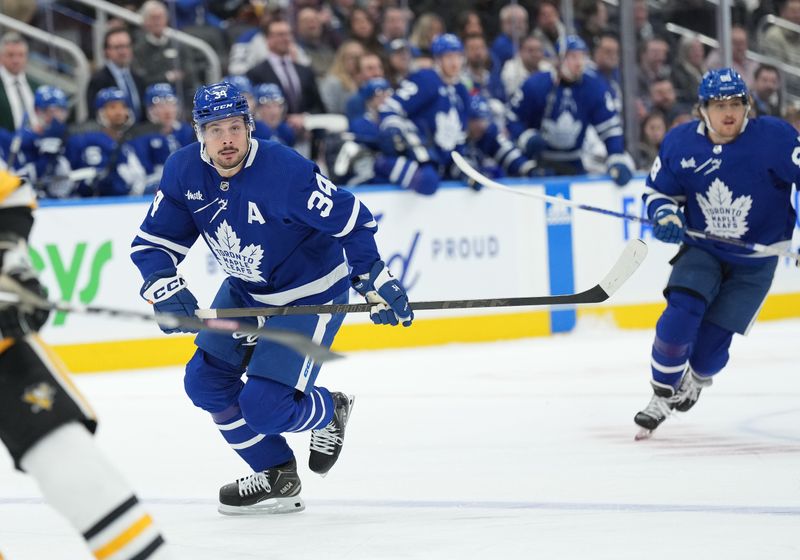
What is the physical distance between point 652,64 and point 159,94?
3192mm

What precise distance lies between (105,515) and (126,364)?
190 inches

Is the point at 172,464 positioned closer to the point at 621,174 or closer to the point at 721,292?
the point at 721,292

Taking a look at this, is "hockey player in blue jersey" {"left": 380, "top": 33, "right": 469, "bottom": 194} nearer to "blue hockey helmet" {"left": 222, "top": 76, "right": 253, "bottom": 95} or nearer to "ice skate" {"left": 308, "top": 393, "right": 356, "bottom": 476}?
"blue hockey helmet" {"left": 222, "top": 76, "right": 253, "bottom": 95}

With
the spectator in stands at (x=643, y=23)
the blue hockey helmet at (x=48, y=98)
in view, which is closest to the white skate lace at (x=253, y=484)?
the blue hockey helmet at (x=48, y=98)

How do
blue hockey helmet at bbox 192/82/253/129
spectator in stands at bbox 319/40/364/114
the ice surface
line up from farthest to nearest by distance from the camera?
spectator in stands at bbox 319/40/364/114 < blue hockey helmet at bbox 192/82/253/129 < the ice surface

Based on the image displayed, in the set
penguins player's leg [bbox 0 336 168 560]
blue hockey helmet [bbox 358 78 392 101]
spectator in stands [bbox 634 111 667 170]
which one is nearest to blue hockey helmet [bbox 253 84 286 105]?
blue hockey helmet [bbox 358 78 392 101]

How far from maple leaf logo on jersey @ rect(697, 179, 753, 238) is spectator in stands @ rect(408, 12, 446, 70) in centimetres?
401

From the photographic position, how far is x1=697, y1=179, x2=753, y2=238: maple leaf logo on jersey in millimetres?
4785

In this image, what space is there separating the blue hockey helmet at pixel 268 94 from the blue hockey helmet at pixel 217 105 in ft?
12.8

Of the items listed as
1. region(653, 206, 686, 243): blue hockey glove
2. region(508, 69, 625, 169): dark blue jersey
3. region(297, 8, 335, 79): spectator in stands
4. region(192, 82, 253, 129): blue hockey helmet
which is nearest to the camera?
region(192, 82, 253, 129): blue hockey helmet

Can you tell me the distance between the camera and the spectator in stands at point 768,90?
8.78 meters

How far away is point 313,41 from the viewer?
853cm

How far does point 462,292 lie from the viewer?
7812mm

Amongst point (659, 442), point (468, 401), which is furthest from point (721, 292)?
point (468, 401)
